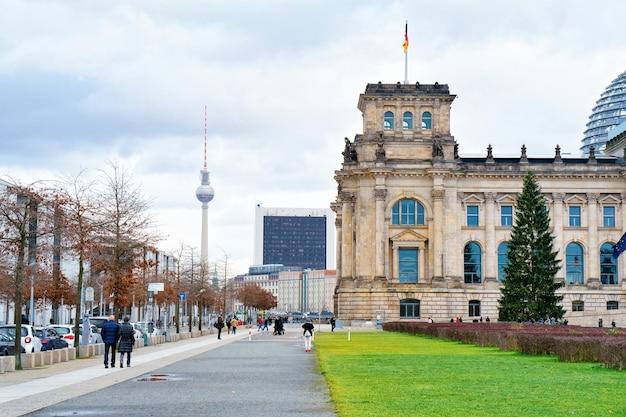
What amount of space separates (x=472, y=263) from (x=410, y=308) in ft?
29.9

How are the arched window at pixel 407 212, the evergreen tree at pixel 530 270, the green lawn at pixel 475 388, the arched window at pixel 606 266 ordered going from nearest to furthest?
the green lawn at pixel 475 388 < the evergreen tree at pixel 530 270 < the arched window at pixel 407 212 < the arched window at pixel 606 266

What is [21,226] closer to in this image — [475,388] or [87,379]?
[87,379]

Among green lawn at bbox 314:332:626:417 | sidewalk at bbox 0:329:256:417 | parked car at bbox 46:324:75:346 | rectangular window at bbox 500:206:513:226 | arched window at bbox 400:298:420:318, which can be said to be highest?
rectangular window at bbox 500:206:513:226

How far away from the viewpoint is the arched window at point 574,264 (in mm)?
106562

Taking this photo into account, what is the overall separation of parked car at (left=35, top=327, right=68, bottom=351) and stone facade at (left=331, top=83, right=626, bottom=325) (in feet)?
176

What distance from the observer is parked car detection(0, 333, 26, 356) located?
133ft

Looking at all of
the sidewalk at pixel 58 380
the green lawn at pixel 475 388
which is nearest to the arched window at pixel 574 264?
the sidewalk at pixel 58 380

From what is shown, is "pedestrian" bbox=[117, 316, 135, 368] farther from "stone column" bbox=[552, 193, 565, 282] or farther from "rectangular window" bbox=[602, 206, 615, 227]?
"rectangular window" bbox=[602, 206, 615, 227]

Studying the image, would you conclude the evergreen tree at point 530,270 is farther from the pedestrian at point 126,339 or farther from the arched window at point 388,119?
the pedestrian at point 126,339

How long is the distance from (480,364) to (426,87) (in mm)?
75827

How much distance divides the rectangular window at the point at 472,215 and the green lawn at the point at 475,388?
71.4 meters

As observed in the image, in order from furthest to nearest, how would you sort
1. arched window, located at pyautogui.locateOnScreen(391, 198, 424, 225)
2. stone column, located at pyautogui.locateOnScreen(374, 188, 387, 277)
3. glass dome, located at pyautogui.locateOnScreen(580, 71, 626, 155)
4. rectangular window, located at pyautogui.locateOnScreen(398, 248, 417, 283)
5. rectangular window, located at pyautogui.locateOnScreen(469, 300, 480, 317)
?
1. glass dome, located at pyautogui.locateOnScreen(580, 71, 626, 155)
2. arched window, located at pyautogui.locateOnScreen(391, 198, 424, 225)
3. rectangular window, located at pyautogui.locateOnScreen(398, 248, 417, 283)
4. rectangular window, located at pyautogui.locateOnScreen(469, 300, 480, 317)
5. stone column, located at pyautogui.locateOnScreen(374, 188, 387, 277)

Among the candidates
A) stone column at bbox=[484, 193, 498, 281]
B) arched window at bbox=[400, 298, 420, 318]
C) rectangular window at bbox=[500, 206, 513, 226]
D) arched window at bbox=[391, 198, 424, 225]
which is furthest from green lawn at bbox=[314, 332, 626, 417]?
rectangular window at bbox=[500, 206, 513, 226]

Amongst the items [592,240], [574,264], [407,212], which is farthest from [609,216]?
[407,212]
